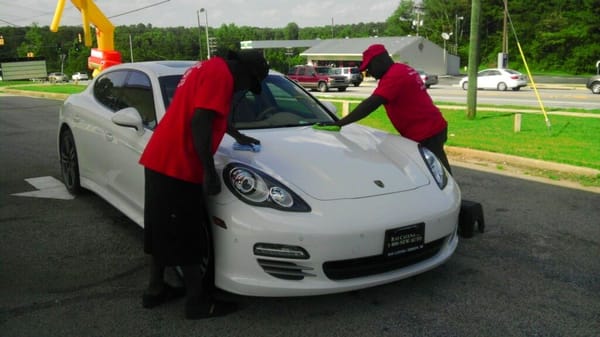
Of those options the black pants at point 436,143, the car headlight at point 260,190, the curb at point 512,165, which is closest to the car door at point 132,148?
the car headlight at point 260,190

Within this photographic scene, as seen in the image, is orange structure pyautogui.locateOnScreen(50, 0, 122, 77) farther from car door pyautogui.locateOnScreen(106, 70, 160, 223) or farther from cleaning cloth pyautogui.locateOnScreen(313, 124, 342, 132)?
cleaning cloth pyautogui.locateOnScreen(313, 124, 342, 132)

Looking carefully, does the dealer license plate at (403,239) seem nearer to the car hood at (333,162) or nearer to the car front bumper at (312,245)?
the car front bumper at (312,245)

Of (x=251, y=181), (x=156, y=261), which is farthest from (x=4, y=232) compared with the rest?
(x=251, y=181)

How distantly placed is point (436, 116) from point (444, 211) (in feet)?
4.79

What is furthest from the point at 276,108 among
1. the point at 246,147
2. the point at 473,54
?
the point at 473,54

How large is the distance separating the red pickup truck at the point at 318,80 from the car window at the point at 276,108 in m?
29.7

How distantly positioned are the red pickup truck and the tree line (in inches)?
299

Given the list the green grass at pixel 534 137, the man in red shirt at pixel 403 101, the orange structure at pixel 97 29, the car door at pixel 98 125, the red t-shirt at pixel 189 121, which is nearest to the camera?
the red t-shirt at pixel 189 121

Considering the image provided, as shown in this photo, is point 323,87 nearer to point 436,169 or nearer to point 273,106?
point 273,106

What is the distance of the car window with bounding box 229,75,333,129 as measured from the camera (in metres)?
4.33

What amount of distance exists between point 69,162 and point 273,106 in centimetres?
266

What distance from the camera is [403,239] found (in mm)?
3223

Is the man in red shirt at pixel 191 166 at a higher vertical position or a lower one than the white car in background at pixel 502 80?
higher

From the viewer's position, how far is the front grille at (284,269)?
121 inches
